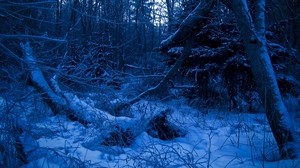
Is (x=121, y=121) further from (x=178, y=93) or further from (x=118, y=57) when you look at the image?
(x=118, y=57)

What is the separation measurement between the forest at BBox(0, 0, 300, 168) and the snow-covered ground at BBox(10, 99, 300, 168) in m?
0.02

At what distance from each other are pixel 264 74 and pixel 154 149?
170 cm

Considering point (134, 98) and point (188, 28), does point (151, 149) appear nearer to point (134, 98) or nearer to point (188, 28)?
point (134, 98)

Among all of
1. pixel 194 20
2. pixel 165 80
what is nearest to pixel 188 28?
pixel 194 20

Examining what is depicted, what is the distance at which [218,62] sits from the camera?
7793 millimetres

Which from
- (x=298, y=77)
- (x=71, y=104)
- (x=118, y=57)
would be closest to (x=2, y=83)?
(x=71, y=104)

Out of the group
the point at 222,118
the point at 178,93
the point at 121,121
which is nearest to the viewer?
the point at 121,121

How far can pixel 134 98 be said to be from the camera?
5395mm

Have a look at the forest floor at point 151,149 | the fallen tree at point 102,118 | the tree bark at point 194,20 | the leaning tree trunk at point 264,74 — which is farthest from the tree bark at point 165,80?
the leaning tree trunk at point 264,74

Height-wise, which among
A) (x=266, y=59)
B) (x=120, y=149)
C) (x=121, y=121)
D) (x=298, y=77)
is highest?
(x=266, y=59)

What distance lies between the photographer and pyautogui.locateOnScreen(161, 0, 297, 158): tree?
3.28m

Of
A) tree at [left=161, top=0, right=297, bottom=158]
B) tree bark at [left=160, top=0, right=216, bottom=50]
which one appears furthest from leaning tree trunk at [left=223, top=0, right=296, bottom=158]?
tree bark at [left=160, top=0, right=216, bottom=50]

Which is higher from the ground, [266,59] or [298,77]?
[266,59]

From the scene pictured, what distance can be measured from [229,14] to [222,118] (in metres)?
2.29
